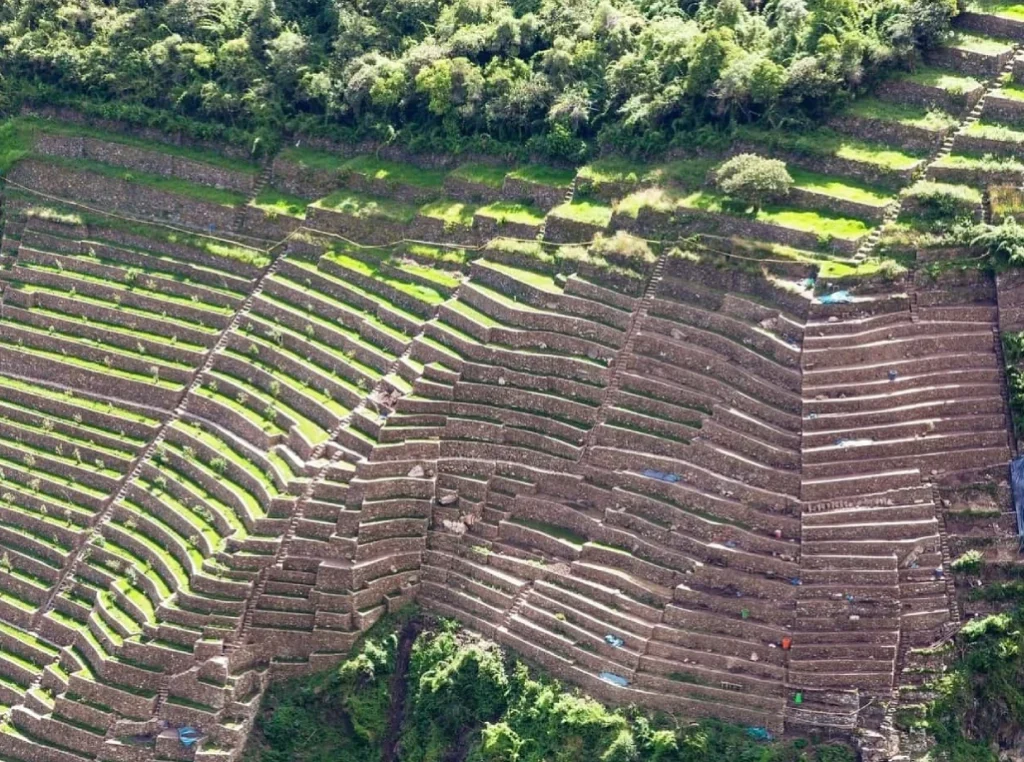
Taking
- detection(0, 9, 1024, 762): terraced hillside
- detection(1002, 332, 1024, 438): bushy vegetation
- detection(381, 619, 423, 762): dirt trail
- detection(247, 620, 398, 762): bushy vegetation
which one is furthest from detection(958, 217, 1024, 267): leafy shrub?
detection(247, 620, 398, 762): bushy vegetation

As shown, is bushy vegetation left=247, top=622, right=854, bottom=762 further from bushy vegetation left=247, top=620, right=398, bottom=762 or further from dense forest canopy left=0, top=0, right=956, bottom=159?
dense forest canopy left=0, top=0, right=956, bottom=159

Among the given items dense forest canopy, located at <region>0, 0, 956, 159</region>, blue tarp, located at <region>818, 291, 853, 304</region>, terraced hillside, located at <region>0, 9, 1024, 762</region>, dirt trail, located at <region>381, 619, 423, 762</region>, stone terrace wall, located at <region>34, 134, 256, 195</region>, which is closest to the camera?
terraced hillside, located at <region>0, 9, 1024, 762</region>

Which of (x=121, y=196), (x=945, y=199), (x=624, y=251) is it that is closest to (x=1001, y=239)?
(x=945, y=199)

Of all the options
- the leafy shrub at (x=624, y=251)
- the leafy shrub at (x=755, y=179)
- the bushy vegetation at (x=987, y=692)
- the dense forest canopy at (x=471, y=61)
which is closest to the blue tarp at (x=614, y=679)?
the bushy vegetation at (x=987, y=692)

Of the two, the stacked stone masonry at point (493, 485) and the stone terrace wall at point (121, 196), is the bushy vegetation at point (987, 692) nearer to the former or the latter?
the stacked stone masonry at point (493, 485)

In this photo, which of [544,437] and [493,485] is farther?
[493,485]

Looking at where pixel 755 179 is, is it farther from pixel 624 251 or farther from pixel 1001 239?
pixel 1001 239

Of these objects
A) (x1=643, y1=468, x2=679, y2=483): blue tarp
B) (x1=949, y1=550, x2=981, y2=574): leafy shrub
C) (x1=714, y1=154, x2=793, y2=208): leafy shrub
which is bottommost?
(x1=643, y1=468, x2=679, y2=483): blue tarp
